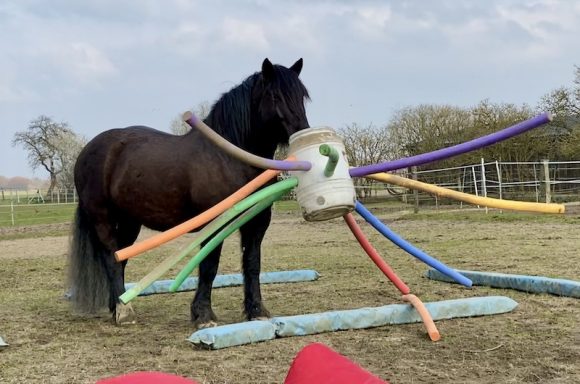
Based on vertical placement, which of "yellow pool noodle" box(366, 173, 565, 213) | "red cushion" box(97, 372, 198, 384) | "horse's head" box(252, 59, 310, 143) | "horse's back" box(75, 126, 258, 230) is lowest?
"red cushion" box(97, 372, 198, 384)

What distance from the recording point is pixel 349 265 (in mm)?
8664

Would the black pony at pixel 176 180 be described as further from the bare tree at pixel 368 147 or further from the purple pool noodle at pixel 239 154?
the bare tree at pixel 368 147

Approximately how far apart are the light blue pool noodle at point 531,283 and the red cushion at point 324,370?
473 cm

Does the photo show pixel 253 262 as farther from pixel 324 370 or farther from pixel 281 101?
pixel 324 370

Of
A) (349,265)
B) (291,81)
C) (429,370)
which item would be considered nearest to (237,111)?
(291,81)

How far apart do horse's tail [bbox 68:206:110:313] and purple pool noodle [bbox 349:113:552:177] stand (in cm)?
309

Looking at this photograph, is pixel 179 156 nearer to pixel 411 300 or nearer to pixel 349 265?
pixel 411 300

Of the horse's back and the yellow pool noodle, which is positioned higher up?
the horse's back

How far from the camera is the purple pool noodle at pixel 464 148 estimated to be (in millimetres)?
3316

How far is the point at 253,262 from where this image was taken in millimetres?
5023

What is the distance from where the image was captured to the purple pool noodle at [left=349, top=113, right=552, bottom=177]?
3316 millimetres

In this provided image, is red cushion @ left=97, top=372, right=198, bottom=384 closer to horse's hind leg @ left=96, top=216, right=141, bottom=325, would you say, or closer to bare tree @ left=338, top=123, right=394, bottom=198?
horse's hind leg @ left=96, top=216, right=141, bottom=325

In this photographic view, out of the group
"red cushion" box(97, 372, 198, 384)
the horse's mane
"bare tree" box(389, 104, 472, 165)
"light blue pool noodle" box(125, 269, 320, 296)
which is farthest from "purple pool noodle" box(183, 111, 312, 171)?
"bare tree" box(389, 104, 472, 165)

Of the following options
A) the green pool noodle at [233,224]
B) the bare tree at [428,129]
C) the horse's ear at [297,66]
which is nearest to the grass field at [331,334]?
the green pool noodle at [233,224]
